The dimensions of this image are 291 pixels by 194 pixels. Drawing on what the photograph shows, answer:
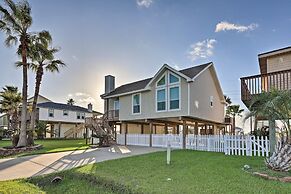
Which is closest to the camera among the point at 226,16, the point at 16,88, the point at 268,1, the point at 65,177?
the point at 65,177

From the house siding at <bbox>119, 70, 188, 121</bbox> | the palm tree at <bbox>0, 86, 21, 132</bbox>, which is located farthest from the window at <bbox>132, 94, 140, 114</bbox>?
the palm tree at <bbox>0, 86, 21, 132</bbox>

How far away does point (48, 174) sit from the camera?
357 inches

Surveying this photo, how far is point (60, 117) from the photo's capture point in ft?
137

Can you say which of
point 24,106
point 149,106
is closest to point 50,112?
point 24,106

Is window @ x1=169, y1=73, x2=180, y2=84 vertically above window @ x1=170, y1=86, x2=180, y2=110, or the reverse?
window @ x1=169, y1=73, x2=180, y2=84

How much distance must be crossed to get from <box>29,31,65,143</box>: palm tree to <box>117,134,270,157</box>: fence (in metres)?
9.70

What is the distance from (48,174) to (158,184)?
4684 mm

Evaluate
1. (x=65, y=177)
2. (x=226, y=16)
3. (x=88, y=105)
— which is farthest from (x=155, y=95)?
(x=88, y=105)

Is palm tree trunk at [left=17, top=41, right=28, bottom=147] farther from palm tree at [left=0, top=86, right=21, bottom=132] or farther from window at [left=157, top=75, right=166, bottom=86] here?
palm tree at [left=0, top=86, right=21, bottom=132]

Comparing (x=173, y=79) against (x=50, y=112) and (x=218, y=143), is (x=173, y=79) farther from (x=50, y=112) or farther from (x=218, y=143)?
(x=50, y=112)

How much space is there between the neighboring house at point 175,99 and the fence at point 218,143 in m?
1.33

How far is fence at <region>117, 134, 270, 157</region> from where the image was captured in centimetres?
1262

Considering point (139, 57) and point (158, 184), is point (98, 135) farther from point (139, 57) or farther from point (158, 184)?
point (158, 184)

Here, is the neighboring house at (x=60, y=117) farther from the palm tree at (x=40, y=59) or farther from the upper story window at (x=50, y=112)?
the palm tree at (x=40, y=59)
